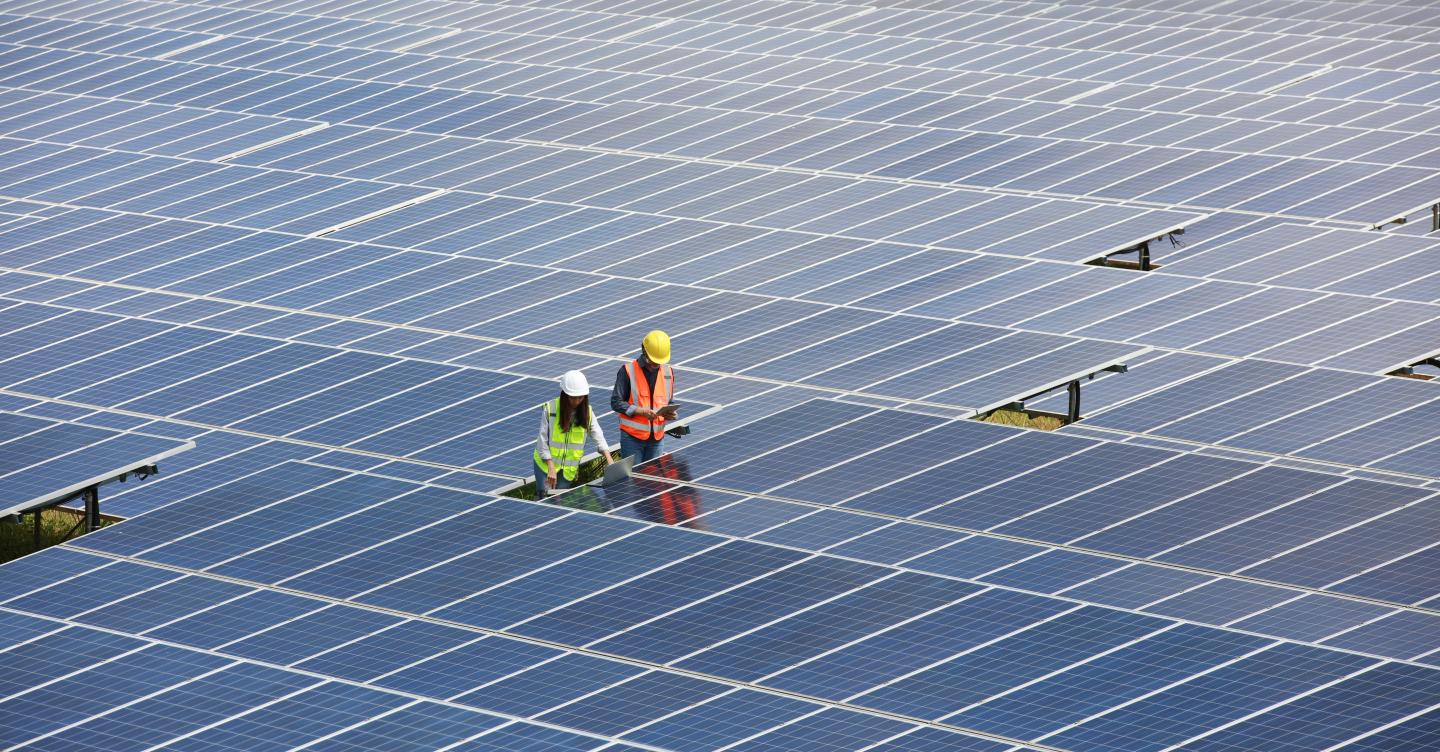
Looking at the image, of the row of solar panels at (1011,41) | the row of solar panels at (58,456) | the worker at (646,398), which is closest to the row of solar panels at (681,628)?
the row of solar panels at (58,456)

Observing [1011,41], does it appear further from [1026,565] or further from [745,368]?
[1026,565]

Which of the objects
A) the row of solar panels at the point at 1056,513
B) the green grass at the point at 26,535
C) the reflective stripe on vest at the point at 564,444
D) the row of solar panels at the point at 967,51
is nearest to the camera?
the row of solar panels at the point at 1056,513

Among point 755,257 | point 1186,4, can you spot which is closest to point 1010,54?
point 1186,4

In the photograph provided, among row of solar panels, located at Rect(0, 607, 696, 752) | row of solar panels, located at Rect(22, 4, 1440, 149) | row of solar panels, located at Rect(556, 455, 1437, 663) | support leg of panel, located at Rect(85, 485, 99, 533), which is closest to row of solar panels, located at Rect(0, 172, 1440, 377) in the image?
row of solar panels, located at Rect(556, 455, 1437, 663)

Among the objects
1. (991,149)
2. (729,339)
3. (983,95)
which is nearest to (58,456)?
(729,339)

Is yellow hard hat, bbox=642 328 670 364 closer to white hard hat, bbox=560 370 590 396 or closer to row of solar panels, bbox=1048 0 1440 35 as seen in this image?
white hard hat, bbox=560 370 590 396

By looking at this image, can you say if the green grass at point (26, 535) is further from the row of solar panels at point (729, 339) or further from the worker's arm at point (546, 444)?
the worker's arm at point (546, 444)
